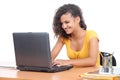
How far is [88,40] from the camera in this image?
2551 millimetres

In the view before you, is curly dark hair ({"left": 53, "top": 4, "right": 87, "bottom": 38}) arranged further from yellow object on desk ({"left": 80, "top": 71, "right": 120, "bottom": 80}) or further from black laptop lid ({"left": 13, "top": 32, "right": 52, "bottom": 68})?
yellow object on desk ({"left": 80, "top": 71, "right": 120, "bottom": 80})

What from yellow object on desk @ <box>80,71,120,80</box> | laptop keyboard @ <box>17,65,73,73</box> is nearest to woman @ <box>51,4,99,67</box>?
laptop keyboard @ <box>17,65,73,73</box>

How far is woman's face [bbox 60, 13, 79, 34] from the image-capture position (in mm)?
2514

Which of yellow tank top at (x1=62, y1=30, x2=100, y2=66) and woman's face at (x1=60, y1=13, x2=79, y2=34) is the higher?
woman's face at (x1=60, y1=13, x2=79, y2=34)

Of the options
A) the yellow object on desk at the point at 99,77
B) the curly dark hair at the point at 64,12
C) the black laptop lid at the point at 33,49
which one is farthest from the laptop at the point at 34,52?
the curly dark hair at the point at 64,12

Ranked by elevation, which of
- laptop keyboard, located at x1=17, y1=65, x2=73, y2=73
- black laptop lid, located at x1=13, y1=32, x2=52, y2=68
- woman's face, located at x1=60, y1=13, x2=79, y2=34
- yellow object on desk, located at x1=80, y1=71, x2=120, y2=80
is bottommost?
laptop keyboard, located at x1=17, y1=65, x2=73, y2=73

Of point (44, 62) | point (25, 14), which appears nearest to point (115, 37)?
point (25, 14)

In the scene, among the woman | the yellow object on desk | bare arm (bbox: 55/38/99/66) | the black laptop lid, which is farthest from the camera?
the woman

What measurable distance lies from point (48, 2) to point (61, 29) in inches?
48.2

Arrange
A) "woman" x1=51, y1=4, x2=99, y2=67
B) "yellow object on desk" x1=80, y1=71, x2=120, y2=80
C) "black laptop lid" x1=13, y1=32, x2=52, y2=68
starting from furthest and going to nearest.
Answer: "woman" x1=51, y1=4, x2=99, y2=67 < "black laptop lid" x1=13, y1=32, x2=52, y2=68 < "yellow object on desk" x1=80, y1=71, x2=120, y2=80

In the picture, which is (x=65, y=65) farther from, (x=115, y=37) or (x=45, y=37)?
(x=115, y=37)

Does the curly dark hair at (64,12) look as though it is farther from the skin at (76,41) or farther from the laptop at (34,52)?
the laptop at (34,52)

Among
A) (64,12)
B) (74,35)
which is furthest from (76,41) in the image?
(64,12)

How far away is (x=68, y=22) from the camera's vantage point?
252 cm
